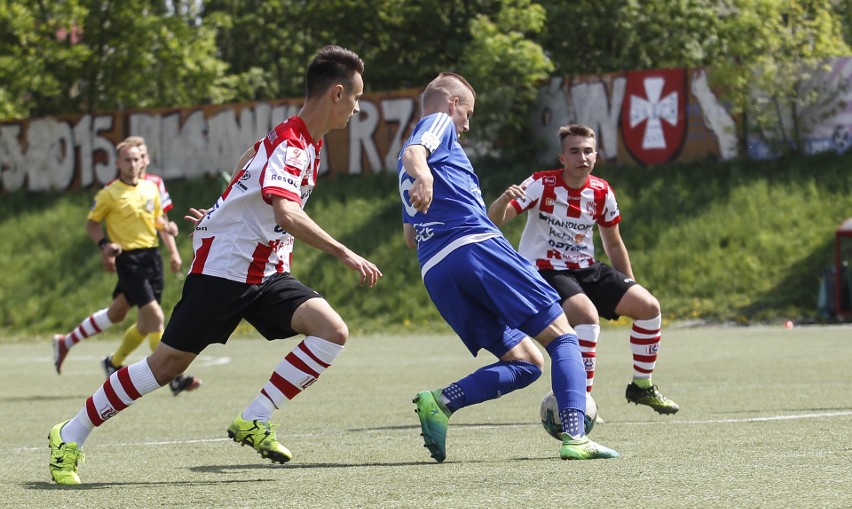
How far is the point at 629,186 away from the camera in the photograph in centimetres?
2650

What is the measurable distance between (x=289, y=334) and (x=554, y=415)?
157cm

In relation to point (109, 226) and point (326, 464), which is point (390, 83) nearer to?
point (109, 226)

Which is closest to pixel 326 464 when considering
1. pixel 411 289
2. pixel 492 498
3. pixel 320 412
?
pixel 492 498

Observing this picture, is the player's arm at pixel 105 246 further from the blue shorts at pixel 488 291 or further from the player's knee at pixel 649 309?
the blue shorts at pixel 488 291

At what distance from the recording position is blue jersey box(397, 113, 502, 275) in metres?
6.79

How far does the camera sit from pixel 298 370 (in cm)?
676

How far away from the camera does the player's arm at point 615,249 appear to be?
938 cm

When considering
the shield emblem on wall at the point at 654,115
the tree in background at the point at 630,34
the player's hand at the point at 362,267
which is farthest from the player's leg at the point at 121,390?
the tree in background at the point at 630,34

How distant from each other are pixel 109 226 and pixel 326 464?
674 cm

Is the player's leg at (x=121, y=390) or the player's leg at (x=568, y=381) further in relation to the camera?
the player's leg at (x=568, y=381)

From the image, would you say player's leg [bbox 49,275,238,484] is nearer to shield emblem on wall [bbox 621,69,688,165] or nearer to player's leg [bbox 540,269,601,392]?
player's leg [bbox 540,269,601,392]

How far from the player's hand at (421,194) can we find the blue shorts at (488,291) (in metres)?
0.47

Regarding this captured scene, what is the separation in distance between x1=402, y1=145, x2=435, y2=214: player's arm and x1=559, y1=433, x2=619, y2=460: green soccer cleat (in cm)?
127

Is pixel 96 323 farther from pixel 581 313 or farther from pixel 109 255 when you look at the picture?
pixel 581 313
